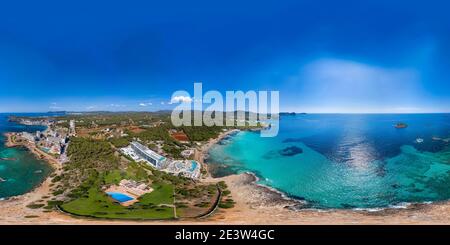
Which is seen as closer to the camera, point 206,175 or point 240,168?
point 206,175

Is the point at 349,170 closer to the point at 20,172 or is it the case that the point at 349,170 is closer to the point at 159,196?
the point at 159,196

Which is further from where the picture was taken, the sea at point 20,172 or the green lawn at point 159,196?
the sea at point 20,172

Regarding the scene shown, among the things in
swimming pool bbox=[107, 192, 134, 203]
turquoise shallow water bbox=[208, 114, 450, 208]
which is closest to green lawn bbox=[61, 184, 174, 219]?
swimming pool bbox=[107, 192, 134, 203]

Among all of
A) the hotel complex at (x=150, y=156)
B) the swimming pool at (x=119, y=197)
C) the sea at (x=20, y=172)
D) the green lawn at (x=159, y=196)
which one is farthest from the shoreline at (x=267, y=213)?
the hotel complex at (x=150, y=156)

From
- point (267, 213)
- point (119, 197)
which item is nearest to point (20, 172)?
point (119, 197)

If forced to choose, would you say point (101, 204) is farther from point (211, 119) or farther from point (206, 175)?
point (211, 119)

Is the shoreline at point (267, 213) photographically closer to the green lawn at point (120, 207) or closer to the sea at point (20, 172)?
the green lawn at point (120, 207)

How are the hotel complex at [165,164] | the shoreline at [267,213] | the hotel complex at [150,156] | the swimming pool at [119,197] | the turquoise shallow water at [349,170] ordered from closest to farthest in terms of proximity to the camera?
the shoreline at [267,213]
the swimming pool at [119,197]
the turquoise shallow water at [349,170]
the hotel complex at [165,164]
the hotel complex at [150,156]
